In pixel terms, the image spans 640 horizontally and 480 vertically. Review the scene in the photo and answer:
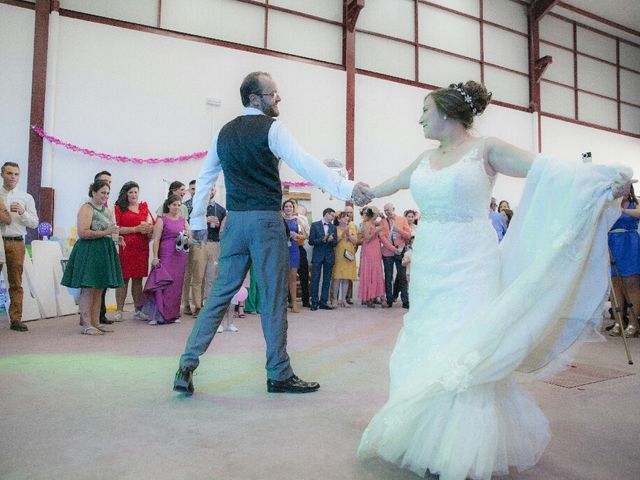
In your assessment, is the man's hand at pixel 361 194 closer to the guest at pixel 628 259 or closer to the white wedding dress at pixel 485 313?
the white wedding dress at pixel 485 313

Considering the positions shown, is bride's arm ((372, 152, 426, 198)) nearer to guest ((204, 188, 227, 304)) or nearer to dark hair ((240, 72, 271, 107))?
dark hair ((240, 72, 271, 107))

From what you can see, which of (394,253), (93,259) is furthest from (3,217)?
(394,253)

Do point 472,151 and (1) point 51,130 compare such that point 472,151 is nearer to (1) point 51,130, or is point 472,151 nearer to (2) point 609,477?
(2) point 609,477

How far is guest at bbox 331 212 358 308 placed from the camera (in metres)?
7.33

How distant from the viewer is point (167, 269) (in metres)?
5.20

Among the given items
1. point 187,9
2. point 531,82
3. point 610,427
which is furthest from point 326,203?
point 610,427

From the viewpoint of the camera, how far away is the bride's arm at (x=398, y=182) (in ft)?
6.91

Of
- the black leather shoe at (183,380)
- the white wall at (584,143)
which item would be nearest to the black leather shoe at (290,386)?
the black leather shoe at (183,380)

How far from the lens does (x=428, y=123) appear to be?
2.00 metres

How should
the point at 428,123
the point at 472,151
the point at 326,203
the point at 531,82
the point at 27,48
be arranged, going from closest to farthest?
the point at 472,151 → the point at 428,123 → the point at 27,48 → the point at 326,203 → the point at 531,82

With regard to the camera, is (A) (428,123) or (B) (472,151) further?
(A) (428,123)

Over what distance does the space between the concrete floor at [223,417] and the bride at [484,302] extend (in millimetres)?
169

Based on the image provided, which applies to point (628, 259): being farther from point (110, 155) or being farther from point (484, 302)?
point (110, 155)

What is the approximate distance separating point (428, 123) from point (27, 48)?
7137 mm
